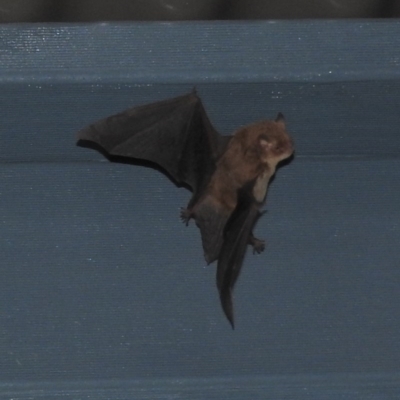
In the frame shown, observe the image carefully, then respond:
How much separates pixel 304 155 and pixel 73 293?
29.4 inches

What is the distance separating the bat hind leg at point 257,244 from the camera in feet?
7.84

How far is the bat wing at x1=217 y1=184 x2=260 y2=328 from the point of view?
7.13ft

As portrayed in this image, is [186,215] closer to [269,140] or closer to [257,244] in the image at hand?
[257,244]

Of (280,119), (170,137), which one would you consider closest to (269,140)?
(280,119)

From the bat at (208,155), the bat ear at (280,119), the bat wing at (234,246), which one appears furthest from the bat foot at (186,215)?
the bat ear at (280,119)

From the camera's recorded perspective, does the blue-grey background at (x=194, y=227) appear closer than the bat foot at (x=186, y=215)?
Yes

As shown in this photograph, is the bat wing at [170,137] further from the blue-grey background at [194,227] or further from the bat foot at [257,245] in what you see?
the bat foot at [257,245]

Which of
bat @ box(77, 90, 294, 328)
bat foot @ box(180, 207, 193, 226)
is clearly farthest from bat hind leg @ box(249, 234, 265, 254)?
bat foot @ box(180, 207, 193, 226)

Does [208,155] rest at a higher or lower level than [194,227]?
higher

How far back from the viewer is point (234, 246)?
2.24 m

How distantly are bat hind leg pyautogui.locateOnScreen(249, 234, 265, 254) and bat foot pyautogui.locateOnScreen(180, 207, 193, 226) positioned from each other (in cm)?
18

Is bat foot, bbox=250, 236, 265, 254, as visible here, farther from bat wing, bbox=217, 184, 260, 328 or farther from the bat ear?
the bat ear

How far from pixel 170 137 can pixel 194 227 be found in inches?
10.8

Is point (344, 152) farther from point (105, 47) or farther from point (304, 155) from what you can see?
point (105, 47)
